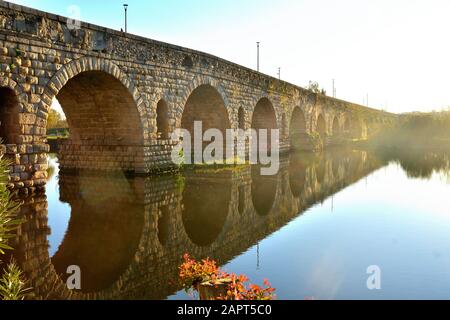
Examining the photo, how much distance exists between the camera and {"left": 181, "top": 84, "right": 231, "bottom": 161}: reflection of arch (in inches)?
845

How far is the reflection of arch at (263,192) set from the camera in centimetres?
1071

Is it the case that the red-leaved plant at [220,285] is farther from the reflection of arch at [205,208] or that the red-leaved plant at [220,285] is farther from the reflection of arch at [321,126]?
the reflection of arch at [321,126]

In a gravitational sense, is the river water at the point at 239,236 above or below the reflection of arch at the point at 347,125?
below

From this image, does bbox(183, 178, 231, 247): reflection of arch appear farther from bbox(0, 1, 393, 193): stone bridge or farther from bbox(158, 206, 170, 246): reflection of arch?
bbox(0, 1, 393, 193): stone bridge

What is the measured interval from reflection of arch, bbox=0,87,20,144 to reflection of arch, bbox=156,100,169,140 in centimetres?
661

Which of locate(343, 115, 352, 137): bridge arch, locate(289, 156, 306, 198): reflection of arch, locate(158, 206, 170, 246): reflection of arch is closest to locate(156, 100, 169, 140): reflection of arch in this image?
locate(289, 156, 306, 198): reflection of arch

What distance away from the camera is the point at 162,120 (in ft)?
55.6

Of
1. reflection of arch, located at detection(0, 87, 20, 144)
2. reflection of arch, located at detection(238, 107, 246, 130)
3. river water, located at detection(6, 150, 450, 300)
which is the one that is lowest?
river water, located at detection(6, 150, 450, 300)

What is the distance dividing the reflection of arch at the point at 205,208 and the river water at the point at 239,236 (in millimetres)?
29

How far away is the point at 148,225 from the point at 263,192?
17.6 ft

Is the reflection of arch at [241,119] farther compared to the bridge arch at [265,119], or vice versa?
the bridge arch at [265,119]

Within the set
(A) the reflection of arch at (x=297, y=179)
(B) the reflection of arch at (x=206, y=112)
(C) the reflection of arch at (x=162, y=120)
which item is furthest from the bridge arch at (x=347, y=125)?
(C) the reflection of arch at (x=162, y=120)

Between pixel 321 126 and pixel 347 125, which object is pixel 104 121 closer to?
pixel 321 126

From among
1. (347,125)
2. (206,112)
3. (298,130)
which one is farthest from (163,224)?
(347,125)
